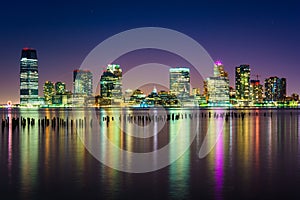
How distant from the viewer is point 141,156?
2191cm

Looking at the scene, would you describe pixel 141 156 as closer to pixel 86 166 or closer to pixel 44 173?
pixel 86 166

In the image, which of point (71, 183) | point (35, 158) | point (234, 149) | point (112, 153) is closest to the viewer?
point (71, 183)

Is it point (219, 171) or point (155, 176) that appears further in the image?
point (219, 171)

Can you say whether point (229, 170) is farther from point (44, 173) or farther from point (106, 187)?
point (44, 173)

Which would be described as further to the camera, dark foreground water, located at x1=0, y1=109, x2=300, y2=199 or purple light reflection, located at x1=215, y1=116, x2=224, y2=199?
purple light reflection, located at x1=215, y1=116, x2=224, y2=199

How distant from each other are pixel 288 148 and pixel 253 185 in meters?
12.2

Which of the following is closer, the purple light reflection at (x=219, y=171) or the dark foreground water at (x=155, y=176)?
the dark foreground water at (x=155, y=176)

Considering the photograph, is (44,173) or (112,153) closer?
(44,173)

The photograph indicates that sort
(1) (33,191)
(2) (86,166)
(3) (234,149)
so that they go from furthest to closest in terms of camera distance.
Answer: (3) (234,149), (2) (86,166), (1) (33,191)

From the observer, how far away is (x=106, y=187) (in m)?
14.2

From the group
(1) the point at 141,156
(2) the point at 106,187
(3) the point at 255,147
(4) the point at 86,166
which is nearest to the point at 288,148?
(3) the point at 255,147

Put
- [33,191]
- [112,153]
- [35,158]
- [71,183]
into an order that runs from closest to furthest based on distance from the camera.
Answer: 1. [33,191]
2. [71,183]
3. [35,158]
4. [112,153]

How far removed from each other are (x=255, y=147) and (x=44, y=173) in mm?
14209

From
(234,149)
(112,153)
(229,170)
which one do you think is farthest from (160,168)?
(234,149)
